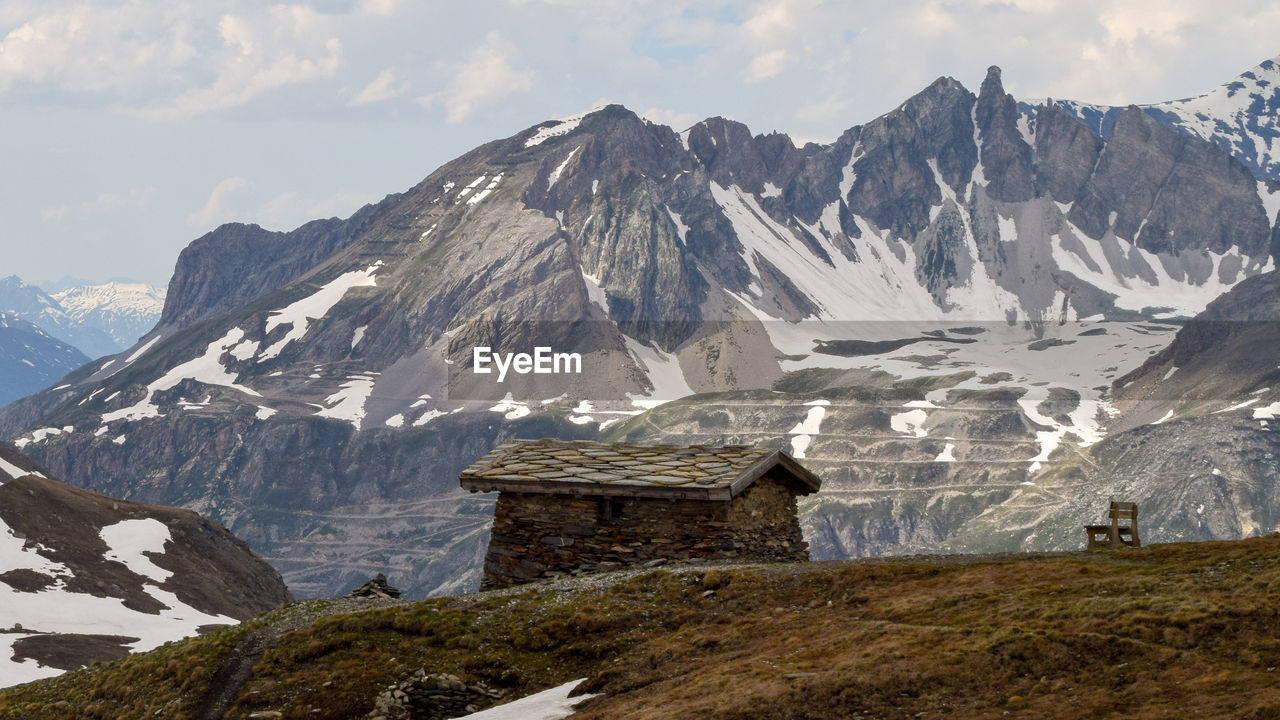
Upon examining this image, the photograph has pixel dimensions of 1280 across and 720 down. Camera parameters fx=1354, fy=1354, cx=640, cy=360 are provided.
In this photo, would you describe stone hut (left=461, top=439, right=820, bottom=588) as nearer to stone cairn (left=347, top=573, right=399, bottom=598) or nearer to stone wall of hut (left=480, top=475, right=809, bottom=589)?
stone wall of hut (left=480, top=475, right=809, bottom=589)

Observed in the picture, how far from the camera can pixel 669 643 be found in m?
25.4

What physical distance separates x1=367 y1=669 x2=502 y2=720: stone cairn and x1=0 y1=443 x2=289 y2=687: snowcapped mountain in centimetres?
9114

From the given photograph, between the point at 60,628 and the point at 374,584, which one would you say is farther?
the point at 60,628

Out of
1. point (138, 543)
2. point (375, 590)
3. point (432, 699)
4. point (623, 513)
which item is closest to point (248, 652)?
point (432, 699)

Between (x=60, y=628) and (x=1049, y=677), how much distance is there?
423 ft

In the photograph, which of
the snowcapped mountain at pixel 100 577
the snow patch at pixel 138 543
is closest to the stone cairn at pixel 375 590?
the snowcapped mountain at pixel 100 577

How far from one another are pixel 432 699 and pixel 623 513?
9.40 m

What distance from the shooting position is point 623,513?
33.5 metres

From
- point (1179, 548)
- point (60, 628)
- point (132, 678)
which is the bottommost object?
point (60, 628)

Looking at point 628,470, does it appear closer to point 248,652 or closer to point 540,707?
point 248,652

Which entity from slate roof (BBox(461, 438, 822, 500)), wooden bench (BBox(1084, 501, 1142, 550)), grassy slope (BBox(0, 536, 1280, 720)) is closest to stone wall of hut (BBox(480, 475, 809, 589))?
slate roof (BBox(461, 438, 822, 500))

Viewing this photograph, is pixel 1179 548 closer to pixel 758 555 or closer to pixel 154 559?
pixel 758 555

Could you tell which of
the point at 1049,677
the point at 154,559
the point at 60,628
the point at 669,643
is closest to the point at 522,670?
the point at 669,643

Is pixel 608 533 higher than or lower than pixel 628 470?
lower
